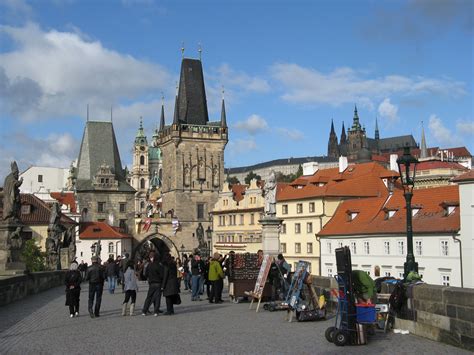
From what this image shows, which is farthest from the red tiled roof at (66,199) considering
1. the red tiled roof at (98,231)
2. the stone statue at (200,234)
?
the stone statue at (200,234)

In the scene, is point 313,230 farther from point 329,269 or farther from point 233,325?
point 233,325

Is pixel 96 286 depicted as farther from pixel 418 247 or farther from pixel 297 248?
pixel 297 248

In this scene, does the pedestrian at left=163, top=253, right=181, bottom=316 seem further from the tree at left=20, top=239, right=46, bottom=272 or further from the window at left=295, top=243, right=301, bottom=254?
the window at left=295, top=243, right=301, bottom=254

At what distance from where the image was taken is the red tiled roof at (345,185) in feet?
197

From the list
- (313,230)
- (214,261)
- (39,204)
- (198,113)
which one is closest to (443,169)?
(198,113)

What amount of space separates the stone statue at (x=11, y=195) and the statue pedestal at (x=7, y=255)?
0.26m

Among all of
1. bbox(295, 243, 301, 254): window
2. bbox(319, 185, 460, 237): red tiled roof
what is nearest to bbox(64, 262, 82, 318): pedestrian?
bbox(319, 185, 460, 237): red tiled roof

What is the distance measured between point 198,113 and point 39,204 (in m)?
27.8

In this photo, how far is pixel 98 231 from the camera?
248ft

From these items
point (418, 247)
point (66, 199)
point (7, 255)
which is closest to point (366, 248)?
point (418, 247)

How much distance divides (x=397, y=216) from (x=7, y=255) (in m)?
31.5

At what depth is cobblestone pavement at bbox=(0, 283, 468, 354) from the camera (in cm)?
1041

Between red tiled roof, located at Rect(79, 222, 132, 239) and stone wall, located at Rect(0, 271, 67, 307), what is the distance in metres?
44.3

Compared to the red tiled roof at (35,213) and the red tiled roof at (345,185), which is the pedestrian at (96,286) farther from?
the red tiled roof at (35,213)
